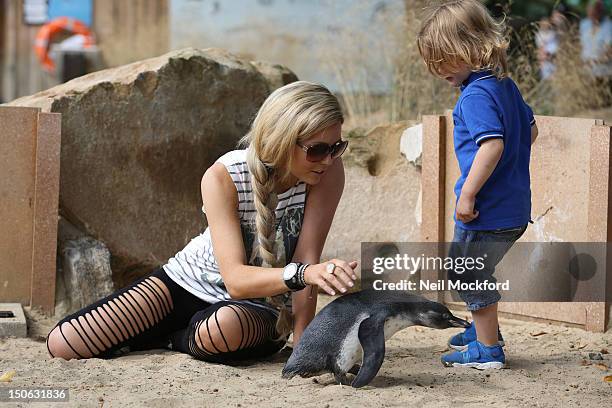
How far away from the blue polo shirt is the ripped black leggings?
883mm

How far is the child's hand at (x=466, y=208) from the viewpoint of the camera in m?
3.22

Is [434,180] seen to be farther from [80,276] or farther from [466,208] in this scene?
[80,276]

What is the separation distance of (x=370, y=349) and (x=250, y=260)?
0.63 meters

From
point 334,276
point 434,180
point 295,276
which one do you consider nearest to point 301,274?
point 295,276

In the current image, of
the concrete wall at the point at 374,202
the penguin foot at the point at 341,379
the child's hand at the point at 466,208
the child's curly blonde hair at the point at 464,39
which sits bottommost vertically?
the penguin foot at the point at 341,379

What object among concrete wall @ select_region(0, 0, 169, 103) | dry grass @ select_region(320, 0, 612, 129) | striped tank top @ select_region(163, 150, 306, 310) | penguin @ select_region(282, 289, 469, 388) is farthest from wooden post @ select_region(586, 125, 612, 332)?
concrete wall @ select_region(0, 0, 169, 103)

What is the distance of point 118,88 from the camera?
15.4 feet

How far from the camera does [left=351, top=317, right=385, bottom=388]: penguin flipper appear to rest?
2957mm

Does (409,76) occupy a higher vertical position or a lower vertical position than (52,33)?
lower

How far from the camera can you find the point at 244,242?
342 cm

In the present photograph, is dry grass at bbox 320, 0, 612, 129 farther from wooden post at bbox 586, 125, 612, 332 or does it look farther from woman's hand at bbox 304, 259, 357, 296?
woman's hand at bbox 304, 259, 357, 296

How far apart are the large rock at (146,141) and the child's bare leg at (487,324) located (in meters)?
2.04

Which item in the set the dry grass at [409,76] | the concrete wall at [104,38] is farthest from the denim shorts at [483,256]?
the concrete wall at [104,38]

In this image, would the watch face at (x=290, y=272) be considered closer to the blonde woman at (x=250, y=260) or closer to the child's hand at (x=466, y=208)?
the blonde woman at (x=250, y=260)
